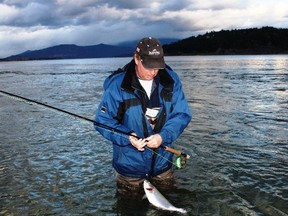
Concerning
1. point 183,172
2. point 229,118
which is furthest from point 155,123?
point 229,118

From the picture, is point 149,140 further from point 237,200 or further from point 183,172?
point 183,172

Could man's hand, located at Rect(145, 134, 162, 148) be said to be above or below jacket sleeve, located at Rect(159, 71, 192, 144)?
below

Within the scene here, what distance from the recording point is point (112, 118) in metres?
6.30

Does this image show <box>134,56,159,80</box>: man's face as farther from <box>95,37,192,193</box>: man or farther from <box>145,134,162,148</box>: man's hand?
<box>145,134,162,148</box>: man's hand

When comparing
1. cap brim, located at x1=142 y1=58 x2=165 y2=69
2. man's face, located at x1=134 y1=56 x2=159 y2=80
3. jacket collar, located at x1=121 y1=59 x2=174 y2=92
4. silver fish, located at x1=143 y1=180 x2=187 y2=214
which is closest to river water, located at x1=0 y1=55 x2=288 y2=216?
silver fish, located at x1=143 y1=180 x2=187 y2=214

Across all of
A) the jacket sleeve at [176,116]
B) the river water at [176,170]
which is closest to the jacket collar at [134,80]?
the jacket sleeve at [176,116]

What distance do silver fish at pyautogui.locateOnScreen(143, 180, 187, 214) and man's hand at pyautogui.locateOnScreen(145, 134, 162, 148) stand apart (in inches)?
36.2

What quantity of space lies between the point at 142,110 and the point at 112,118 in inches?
21.0

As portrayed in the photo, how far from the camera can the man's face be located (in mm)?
6059

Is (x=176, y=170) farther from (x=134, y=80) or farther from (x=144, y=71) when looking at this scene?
(x=144, y=71)

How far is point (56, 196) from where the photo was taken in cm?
833

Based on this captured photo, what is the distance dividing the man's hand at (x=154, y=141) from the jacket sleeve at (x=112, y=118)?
0.39m

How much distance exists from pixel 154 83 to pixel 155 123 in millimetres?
699

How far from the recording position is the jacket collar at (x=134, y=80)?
6.17 meters
